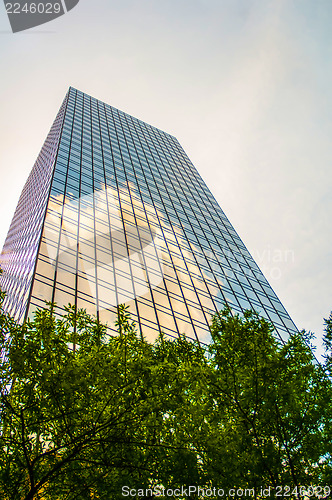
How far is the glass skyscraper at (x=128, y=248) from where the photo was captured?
18.5 metres

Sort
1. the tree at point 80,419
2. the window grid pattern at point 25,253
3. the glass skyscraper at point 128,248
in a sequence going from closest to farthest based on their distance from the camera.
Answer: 1. the tree at point 80,419
2. the window grid pattern at point 25,253
3. the glass skyscraper at point 128,248

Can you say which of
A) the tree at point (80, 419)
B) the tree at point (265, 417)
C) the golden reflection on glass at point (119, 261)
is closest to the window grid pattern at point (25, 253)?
the golden reflection on glass at point (119, 261)

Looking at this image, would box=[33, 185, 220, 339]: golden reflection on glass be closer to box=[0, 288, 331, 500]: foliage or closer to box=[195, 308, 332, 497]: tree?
box=[0, 288, 331, 500]: foliage

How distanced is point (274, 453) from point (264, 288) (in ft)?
88.9

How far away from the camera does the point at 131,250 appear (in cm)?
2503

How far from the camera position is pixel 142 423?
7016 millimetres

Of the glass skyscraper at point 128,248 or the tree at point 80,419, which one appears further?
the glass skyscraper at point 128,248

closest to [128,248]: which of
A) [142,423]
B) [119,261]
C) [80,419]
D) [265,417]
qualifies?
[119,261]

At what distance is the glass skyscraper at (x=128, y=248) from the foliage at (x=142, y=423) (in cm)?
798

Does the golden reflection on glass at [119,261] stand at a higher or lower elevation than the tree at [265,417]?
higher

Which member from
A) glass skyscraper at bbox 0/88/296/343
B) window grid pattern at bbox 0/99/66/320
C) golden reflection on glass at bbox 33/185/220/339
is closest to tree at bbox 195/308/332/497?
glass skyscraper at bbox 0/88/296/343

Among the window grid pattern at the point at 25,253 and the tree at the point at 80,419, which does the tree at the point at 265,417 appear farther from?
the window grid pattern at the point at 25,253

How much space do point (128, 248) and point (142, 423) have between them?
1858 cm

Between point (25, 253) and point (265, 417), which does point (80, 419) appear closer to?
point (265, 417)
